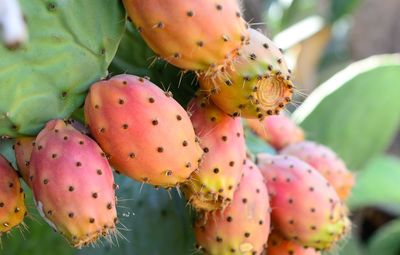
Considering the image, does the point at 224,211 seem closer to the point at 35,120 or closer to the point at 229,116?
the point at 229,116

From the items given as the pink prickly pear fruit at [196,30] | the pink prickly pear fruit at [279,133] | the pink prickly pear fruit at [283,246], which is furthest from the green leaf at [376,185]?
the pink prickly pear fruit at [196,30]

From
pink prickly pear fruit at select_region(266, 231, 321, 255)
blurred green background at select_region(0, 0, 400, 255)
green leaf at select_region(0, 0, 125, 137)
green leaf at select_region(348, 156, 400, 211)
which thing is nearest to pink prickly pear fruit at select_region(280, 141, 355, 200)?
blurred green background at select_region(0, 0, 400, 255)

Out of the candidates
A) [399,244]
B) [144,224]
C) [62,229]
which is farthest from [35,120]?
[399,244]

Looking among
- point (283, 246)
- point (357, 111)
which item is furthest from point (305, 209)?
point (357, 111)

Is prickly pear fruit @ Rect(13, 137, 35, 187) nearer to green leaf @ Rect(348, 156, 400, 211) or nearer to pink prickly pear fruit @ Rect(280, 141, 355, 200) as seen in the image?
pink prickly pear fruit @ Rect(280, 141, 355, 200)

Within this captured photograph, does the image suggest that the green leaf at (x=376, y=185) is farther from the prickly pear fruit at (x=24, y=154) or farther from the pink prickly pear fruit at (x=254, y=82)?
the prickly pear fruit at (x=24, y=154)
